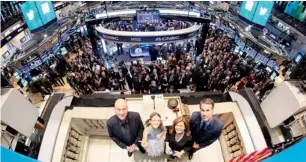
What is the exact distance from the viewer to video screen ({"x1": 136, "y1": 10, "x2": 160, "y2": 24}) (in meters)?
10.8

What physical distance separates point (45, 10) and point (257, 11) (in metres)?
10.2

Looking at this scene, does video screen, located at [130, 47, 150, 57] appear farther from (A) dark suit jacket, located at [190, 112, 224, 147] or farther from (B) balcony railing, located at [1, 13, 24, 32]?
(A) dark suit jacket, located at [190, 112, 224, 147]

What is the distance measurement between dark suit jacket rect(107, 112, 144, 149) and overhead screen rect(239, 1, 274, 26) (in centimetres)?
914

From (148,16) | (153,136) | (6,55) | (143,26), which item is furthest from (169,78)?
(6,55)

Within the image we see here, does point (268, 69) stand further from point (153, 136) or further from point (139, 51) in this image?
point (153, 136)

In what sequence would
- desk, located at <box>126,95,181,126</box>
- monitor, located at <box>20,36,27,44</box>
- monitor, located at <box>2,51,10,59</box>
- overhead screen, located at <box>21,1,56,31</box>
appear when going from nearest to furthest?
desk, located at <box>126,95,181,126</box>, overhead screen, located at <box>21,1,56,31</box>, monitor, located at <box>2,51,10,59</box>, monitor, located at <box>20,36,27,44</box>

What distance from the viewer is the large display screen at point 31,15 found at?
1045 centimetres

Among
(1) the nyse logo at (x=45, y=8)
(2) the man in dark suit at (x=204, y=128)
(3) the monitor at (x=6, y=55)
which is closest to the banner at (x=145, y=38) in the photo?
(1) the nyse logo at (x=45, y=8)

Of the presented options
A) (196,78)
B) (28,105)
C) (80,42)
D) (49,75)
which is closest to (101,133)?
(28,105)

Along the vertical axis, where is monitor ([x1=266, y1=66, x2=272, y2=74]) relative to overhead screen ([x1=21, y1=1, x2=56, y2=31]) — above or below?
below

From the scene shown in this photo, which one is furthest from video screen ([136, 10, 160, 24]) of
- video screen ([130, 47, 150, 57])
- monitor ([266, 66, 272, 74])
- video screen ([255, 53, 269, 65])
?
monitor ([266, 66, 272, 74])

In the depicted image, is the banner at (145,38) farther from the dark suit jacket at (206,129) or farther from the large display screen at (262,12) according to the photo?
the dark suit jacket at (206,129)

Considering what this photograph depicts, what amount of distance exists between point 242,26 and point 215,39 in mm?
1707

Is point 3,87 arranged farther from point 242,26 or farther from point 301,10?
point 301,10
